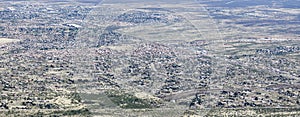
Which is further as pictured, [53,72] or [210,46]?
[210,46]

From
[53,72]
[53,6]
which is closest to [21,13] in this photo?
[53,6]

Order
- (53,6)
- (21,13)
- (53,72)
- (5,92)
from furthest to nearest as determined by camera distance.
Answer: (53,6) < (21,13) < (53,72) < (5,92)

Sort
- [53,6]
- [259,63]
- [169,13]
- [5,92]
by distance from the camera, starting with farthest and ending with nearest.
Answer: [53,6], [169,13], [259,63], [5,92]

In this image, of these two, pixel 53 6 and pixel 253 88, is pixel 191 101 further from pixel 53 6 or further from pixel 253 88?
pixel 53 6

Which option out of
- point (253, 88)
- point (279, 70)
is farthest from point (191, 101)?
point (279, 70)

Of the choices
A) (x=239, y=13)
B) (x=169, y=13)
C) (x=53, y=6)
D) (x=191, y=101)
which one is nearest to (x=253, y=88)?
(x=191, y=101)

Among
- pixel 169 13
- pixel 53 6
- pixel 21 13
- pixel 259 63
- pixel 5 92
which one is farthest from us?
pixel 53 6

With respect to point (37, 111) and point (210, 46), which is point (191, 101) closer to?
point (37, 111)

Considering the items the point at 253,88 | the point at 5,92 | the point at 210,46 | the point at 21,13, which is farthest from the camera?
the point at 21,13

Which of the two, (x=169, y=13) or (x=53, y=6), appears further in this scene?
(x=53, y=6)
